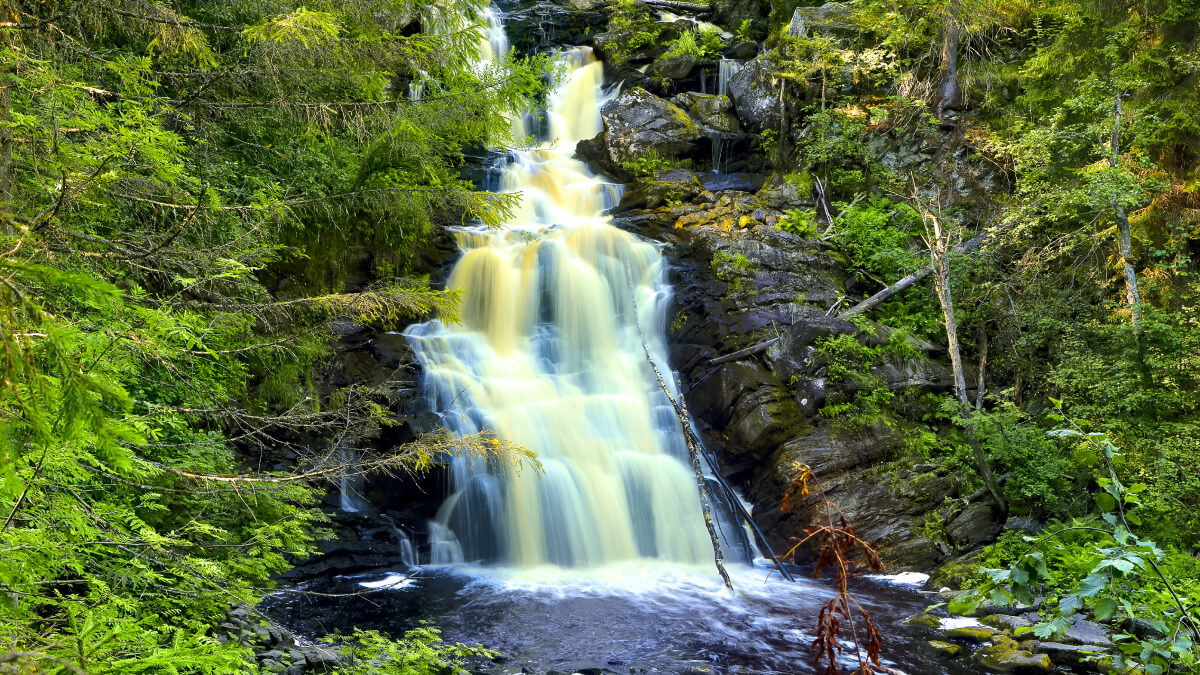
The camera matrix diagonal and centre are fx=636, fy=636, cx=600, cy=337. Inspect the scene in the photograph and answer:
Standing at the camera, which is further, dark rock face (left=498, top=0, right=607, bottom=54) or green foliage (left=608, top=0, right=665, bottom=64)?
dark rock face (left=498, top=0, right=607, bottom=54)

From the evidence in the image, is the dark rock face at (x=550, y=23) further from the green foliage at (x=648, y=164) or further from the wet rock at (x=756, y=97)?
the green foliage at (x=648, y=164)

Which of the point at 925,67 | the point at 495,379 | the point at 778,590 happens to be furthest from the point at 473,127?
the point at 925,67

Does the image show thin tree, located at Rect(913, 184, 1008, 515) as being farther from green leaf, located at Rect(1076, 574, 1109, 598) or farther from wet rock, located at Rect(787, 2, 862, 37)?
wet rock, located at Rect(787, 2, 862, 37)

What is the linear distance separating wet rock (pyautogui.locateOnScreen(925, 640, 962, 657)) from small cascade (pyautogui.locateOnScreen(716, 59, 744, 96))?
16.0 m

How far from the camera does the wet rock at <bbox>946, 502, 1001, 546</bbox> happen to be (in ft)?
30.5

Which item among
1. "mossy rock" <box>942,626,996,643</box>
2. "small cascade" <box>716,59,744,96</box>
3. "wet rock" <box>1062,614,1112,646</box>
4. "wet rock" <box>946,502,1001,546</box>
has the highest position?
"small cascade" <box>716,59,744,96</box>

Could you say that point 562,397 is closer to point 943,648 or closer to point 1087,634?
point 943,648

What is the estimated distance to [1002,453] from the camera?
9.53 metres

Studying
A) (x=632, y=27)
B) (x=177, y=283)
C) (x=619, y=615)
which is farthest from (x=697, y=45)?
(x=177, y=283)

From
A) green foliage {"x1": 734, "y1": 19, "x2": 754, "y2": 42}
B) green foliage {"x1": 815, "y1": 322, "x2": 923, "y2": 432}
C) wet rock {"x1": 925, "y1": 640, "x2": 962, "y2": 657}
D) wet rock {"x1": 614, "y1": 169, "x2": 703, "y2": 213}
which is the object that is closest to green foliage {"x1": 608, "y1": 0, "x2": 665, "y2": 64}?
green foliage {"x1": 734, "y1": 19, "x2": 754, "y2": 42}

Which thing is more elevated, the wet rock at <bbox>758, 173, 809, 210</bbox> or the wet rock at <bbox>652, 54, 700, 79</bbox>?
the wet rock at <bbox>652, 54, 700, 79</bbox>

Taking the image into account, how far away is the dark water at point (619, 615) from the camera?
6412 millimetres

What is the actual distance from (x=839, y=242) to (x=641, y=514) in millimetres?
8074

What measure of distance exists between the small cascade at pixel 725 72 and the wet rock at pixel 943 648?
1601 centimetres
